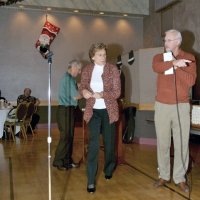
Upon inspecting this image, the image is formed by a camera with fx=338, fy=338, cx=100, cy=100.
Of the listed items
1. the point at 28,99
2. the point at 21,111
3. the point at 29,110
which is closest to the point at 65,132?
the point at 21,111

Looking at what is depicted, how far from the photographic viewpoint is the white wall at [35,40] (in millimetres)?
9219

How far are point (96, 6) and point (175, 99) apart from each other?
6872mm

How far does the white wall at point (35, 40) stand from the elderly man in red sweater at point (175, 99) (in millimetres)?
6614

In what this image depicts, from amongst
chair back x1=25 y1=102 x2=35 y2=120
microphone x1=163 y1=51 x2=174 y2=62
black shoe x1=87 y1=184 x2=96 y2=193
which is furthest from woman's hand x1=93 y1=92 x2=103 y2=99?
chair back x1=25 y1=102 x2=35 y2=120

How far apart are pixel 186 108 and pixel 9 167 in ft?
8.23

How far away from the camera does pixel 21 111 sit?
723 cm

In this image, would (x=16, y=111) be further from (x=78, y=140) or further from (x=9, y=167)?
(x=9, y=167)

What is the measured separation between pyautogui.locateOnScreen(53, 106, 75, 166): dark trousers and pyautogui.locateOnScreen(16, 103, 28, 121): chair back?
3106mm

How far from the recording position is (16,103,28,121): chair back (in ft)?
23.5

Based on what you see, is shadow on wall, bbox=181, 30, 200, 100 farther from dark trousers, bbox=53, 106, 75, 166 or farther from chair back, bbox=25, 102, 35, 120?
dark trousers, bbox=53, 106, 75, 166

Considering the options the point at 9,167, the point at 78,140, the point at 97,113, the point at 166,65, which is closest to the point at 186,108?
the point at 166,65

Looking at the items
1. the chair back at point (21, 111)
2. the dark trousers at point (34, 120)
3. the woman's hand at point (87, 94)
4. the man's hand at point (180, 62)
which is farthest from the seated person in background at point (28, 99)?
the man's hand at point (180, 62)

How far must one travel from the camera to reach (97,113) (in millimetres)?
3277

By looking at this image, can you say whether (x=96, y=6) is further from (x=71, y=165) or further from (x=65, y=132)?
(x=71, y=165)
